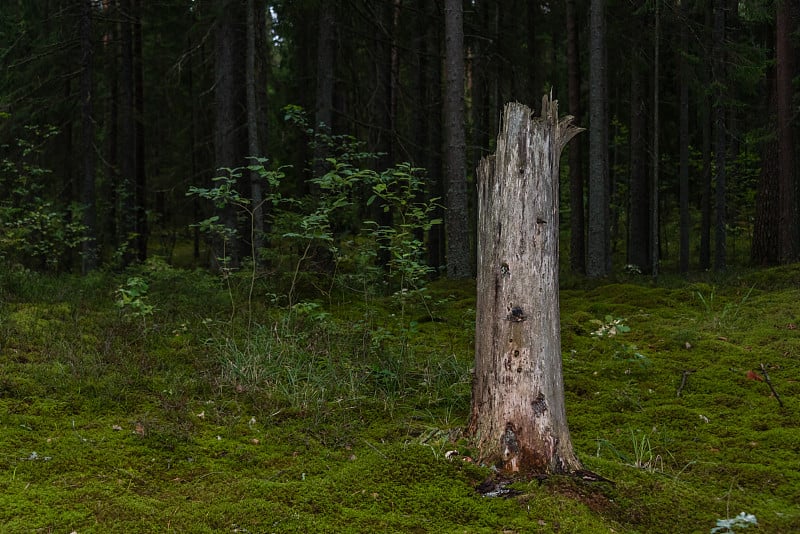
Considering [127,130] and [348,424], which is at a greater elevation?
[127,130]

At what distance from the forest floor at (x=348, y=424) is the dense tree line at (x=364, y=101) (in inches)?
116

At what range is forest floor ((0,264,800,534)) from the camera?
11.0 feet

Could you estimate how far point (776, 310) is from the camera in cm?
805

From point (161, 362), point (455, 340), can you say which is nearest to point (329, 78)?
point (455, 340)

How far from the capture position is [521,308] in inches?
151

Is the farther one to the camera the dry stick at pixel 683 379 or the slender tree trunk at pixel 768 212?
the slender tree trunk at pixel 768 212

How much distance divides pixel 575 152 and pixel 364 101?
20.3 feet

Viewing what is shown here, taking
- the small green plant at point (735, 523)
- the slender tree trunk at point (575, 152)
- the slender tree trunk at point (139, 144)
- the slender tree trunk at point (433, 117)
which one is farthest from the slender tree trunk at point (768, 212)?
the slender tree trunk at point (139, 144)

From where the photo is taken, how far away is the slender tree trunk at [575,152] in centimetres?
1407

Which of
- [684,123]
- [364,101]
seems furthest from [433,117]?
[684,123]

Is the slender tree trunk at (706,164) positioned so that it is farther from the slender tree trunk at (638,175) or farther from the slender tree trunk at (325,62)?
the slender tree trunk at (325,62)

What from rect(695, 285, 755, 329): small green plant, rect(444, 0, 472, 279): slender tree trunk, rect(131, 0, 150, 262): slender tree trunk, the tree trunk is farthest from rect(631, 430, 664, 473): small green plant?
rect(131, 0, 150, 262): slender tree trunk

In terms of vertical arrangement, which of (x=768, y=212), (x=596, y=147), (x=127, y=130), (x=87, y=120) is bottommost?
(x=768, y=212)

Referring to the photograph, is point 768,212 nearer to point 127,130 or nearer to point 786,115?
point 786,115
